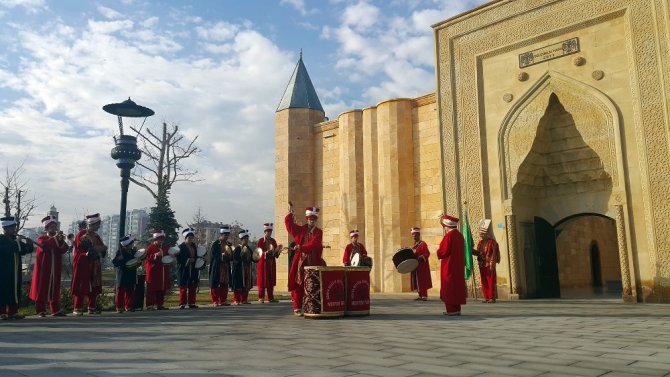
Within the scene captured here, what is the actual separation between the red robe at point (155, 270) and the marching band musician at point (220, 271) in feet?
4.21

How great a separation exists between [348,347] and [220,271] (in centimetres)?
767

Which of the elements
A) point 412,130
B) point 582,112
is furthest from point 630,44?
point 412,130

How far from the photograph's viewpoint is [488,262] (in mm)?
11578

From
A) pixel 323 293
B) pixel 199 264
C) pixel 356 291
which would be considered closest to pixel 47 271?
pixel 199 264

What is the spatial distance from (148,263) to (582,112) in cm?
994

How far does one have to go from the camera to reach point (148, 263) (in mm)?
10562

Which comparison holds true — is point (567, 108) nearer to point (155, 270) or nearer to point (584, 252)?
point (155, 270)

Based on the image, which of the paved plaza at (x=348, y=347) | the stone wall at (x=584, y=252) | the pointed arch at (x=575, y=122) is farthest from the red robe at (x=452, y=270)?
the stone wall at (x=584, y=252)

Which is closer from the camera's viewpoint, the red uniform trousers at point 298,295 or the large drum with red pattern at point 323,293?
the large drum with red pattern at point 323,293

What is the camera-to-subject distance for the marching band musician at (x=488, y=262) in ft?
37.7

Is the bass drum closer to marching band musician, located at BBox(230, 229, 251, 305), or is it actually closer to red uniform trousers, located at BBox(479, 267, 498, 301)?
marching band musician, located at BBox(230, 229, 251, 305)

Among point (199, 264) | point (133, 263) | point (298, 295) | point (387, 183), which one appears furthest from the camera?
point (387, 183)

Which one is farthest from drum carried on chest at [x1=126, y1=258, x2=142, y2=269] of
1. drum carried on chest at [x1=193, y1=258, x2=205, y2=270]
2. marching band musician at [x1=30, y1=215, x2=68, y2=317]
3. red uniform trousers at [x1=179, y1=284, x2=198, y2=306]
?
drum carried on chest at [x1=193, y1=258, x2=205, y2=270]

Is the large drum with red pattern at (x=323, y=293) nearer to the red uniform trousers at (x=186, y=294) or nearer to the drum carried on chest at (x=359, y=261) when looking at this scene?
the drum carried on chest at (x=359, y=261)
